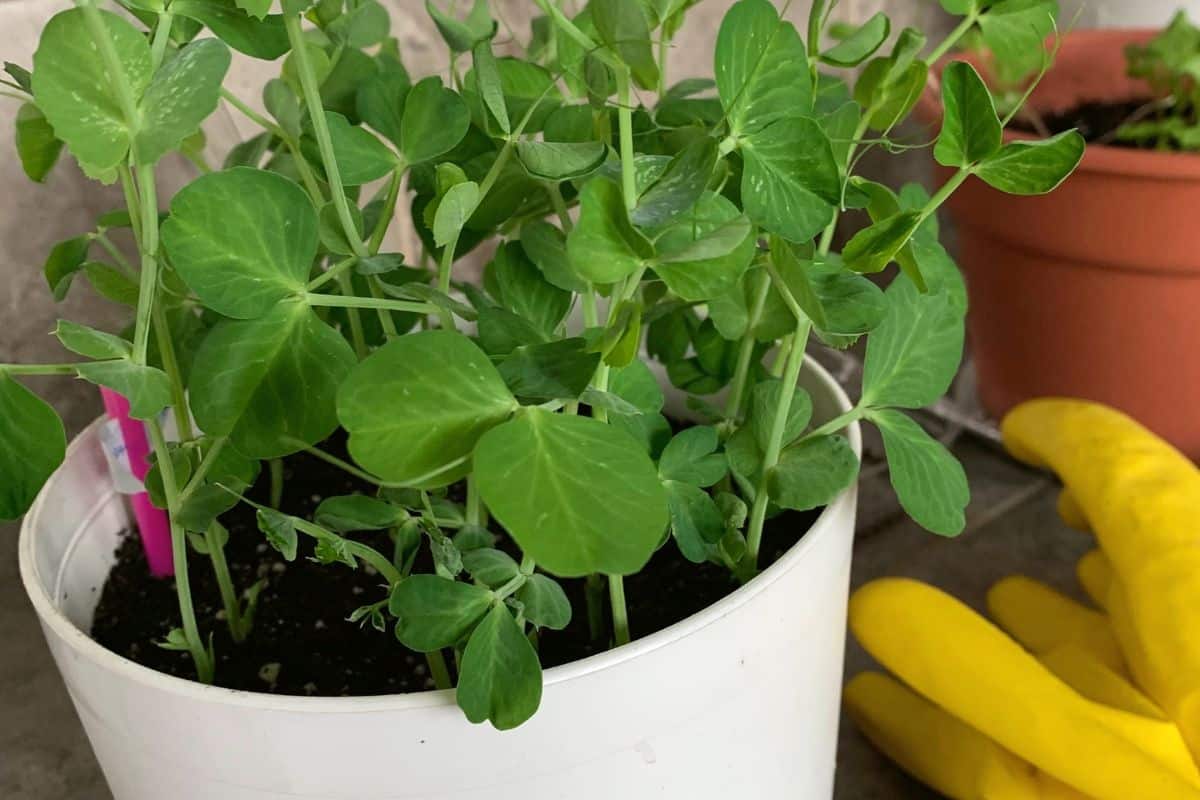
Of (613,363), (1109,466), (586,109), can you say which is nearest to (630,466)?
(613,363)

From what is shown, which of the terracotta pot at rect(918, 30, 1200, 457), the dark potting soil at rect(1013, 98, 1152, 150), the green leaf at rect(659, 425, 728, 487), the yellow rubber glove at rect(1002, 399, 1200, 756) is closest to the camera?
the green leaf at rect(659, 425, 728, 487)

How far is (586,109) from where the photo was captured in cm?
34

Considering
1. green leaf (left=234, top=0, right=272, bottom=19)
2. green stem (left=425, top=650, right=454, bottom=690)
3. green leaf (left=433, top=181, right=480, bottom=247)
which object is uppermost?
green leaf (left=234, top=0, right=272, bottom=19)

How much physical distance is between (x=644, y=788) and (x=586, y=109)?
206 mm

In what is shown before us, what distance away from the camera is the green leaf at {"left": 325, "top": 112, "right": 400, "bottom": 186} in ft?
1.09

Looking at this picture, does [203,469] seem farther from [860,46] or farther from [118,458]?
[860,46]

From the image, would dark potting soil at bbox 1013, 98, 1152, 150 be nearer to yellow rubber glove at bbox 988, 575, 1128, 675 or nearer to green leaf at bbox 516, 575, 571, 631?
yellow rubber glove at bbox 988, 575, 1128, 675

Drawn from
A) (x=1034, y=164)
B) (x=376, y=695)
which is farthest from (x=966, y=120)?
(x=376, y=695)

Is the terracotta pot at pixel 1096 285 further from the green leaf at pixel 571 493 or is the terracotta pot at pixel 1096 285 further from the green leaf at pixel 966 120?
the green leaf at pixel 571 493

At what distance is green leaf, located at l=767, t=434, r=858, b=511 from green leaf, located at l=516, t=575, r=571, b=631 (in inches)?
3.1

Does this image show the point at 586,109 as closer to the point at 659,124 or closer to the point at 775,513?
the point at 659,124

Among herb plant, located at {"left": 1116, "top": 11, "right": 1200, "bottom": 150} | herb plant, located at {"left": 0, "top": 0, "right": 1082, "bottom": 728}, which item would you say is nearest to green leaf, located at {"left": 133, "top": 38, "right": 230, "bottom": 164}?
herb plant, located at {"left": 0, "top": 0, "right": 1082, "bottom": 728}

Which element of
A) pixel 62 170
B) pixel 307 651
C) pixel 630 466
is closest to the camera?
pixel 630 466

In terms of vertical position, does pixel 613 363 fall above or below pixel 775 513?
above
